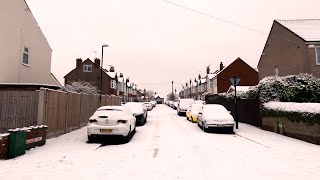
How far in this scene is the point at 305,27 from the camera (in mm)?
29422

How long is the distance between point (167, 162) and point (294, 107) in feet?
26.5

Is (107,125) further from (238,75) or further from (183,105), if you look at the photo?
(238,75)

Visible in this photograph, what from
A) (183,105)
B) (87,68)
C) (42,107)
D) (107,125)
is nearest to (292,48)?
(183,105)

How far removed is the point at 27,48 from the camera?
19391 millimetres

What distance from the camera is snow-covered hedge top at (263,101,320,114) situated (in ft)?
38.3

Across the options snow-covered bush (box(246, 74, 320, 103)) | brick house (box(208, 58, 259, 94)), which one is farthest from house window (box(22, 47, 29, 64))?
brick house (box(208, 58, 259, 94))

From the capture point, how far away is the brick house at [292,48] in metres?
26.3

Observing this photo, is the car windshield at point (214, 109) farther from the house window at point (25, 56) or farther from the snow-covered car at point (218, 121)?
the house window at point (25, 56)

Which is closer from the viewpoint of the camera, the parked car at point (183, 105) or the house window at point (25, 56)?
the house window at point (25, 56)

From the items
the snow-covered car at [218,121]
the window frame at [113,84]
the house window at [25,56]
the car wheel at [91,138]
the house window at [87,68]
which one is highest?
the house window at [87,68]

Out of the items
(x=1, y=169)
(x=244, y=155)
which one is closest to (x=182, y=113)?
(x=244, y=155)

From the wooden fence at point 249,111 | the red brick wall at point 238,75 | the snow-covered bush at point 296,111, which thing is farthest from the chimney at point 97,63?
the snow-covered bush at point 296,111

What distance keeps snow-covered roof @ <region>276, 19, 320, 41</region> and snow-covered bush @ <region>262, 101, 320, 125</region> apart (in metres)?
14.5

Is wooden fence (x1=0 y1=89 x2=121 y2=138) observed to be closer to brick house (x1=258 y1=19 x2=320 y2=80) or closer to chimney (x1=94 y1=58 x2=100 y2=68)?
brick house (x1=258 y1=19 x2=320 y2=80)
